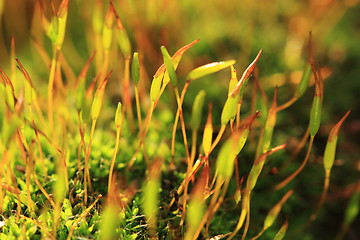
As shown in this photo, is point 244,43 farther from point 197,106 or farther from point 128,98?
point 197,106

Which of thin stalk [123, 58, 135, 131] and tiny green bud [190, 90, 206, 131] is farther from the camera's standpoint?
thin stalk [123, 58, 135, 131]

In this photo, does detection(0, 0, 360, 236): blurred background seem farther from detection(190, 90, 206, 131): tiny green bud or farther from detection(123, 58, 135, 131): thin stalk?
detection(190, 90, 206, 131): tiny green bud

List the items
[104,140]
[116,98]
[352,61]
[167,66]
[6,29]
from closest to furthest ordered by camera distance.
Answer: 1. [167,66]
2. [104,140]
3. [116,98]
4. [352,61]
5. [6,29]

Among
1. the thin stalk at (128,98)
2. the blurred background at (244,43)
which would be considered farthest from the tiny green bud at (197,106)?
the blurred background at (244,43)

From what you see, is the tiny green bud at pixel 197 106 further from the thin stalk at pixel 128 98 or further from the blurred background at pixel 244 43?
the blurred background at pixel 244 43

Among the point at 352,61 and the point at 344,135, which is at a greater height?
the point at 352,61

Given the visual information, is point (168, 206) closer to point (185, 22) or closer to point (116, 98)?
point (116, 98)

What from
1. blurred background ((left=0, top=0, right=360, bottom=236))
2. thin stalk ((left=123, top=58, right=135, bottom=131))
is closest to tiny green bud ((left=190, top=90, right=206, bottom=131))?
thin stalk ((left=123, top=58, right=135, bottom=131))

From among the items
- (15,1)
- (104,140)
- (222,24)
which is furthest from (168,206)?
(15,1)
